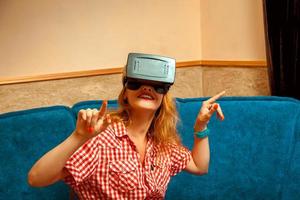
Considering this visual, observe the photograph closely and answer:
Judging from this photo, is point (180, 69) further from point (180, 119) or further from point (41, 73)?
point (41, 73)

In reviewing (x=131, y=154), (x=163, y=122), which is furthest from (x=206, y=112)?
(x=131, y=154)

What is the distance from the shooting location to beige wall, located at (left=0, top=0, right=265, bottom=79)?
1645 mm

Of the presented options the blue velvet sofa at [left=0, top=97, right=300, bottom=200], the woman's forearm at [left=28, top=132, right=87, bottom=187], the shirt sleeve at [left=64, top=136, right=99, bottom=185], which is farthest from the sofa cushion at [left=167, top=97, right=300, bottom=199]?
the woman's forearm at [left=28, top=132, right=87, bottom=187]

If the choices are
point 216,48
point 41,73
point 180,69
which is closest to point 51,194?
point 41,73

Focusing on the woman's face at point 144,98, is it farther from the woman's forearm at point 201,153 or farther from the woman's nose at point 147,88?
the woman's forearm at point 201,153

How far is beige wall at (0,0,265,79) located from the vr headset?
69cm

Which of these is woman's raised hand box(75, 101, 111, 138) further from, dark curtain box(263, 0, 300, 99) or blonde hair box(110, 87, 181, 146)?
dark curtain box(263, 0, 300, 99)

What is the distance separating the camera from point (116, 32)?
190cm

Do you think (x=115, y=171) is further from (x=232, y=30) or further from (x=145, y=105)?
A: (x=232, y=30)

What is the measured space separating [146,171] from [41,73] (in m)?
0.78

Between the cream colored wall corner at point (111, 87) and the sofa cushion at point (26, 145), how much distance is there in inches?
9.5

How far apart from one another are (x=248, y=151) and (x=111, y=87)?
72 centimetres

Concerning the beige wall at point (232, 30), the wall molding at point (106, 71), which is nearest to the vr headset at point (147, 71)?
the wall molding at point (106, 71)

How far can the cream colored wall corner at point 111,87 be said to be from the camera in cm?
166
